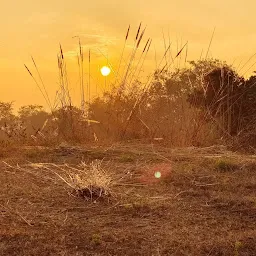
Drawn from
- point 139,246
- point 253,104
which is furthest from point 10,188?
point 253,104

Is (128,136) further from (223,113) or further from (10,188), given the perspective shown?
(10,188)

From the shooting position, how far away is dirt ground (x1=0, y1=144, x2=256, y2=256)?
8.16 ft

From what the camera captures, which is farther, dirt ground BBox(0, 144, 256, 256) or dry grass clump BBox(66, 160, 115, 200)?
dry grass clump BBox(66, 160, 115, 200)

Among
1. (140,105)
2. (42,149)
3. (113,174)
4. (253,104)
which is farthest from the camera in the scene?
(253,104)

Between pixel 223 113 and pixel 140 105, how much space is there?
1.29m

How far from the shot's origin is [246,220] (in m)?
3.03

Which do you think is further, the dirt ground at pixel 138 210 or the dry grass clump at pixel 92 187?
the dry grass clump at pixel 92 187

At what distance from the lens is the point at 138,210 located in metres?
3.16

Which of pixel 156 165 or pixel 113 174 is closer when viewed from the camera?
pixel 113 174

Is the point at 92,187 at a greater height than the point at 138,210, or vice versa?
the point at 92,187

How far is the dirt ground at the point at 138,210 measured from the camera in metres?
2.49

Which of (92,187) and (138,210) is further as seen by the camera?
(92,187)

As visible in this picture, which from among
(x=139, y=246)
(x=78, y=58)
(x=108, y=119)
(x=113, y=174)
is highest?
(x=78, y=58)

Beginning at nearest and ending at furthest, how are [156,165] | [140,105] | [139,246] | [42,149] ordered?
[139,246], [156,165], [42,149], [140,105]
